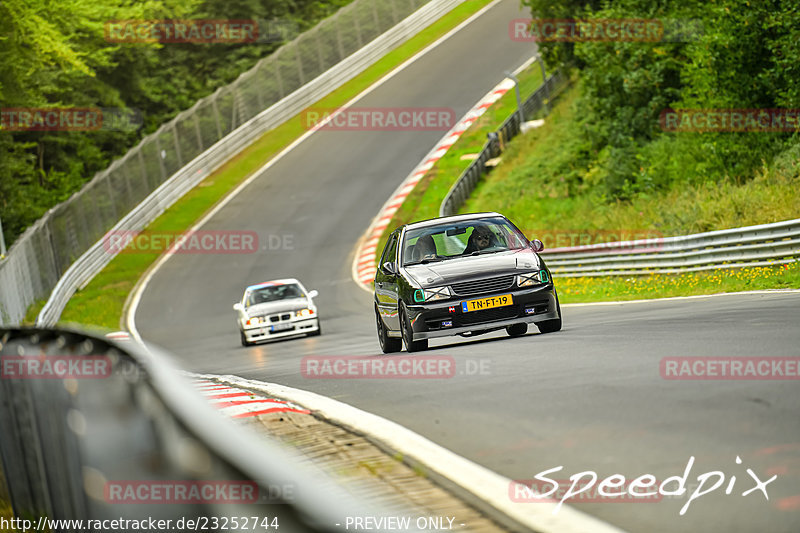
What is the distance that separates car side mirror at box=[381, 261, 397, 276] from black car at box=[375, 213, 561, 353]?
1.6 inches

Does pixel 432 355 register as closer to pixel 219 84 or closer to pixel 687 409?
pixel 687 409

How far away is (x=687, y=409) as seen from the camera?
22.5 ft

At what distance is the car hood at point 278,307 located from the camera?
22.8m

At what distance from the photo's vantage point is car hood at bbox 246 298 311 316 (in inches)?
897

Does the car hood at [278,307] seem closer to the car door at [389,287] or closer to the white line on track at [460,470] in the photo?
the car door at [389,287]

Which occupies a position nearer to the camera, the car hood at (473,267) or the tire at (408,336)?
the car hood at (473,267)

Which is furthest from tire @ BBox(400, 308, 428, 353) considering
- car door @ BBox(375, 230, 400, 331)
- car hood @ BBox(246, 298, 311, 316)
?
car hood @ BBox(246, 298, 311, 316)

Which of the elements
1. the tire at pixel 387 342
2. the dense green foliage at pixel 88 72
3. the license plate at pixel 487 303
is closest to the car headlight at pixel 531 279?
the license plate at pixel 487 303

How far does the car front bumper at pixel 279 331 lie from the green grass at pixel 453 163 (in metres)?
13.2

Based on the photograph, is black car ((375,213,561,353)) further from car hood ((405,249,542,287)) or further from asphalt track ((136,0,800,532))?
asphalt track ((136,0,800,532))

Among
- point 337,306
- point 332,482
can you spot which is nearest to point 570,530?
point 332,482
